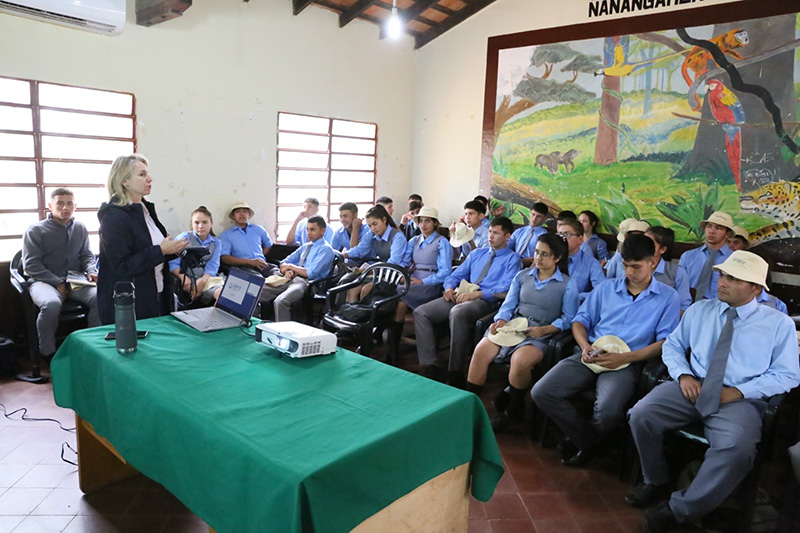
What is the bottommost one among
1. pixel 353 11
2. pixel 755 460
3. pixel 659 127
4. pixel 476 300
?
pixel 755 460

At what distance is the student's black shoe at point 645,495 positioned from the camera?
99.3 inches

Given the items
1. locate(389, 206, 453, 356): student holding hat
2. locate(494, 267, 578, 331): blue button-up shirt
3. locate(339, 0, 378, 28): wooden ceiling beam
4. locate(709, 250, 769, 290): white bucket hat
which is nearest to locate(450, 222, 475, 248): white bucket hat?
locate(389, 206, 453, 356): student holding hat

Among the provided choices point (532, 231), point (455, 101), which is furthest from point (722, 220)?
point (455, 101)

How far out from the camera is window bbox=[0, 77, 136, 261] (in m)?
4.29

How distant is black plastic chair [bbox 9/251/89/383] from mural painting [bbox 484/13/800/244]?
189 inches

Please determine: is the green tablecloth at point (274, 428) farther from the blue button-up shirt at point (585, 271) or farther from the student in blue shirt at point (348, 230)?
the student in blue shirt at point (348, 230)

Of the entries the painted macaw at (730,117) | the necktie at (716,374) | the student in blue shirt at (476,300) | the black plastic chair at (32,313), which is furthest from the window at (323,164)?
the necktie at (716,374)

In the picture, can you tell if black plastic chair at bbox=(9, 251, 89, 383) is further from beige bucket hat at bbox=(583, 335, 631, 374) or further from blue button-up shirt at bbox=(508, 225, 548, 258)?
blue button-up shirt at bbox=(508, 225, 548, 258)

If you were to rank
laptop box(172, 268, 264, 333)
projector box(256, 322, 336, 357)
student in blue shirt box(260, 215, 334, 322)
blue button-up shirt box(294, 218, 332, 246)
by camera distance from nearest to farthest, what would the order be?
projector box(256, 322, 336, 357) → laptop box(172, 268, 264, 333) → student in blue shirt box(260, 215, 334, 322) → blue button-up shirt box(294, 218, 332, 246)

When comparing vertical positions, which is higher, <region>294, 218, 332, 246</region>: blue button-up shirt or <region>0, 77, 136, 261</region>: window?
<region>0, 77, 136, 261</region>: window

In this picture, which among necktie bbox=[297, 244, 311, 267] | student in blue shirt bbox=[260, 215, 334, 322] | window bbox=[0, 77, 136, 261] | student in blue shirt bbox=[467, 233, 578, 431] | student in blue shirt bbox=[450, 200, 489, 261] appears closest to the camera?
student in blue shirt bbox=[467, 233, 578, 431]

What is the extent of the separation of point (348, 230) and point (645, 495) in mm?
4265

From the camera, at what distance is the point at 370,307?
13.7ft

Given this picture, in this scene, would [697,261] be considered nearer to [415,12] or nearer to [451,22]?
[415,12]
